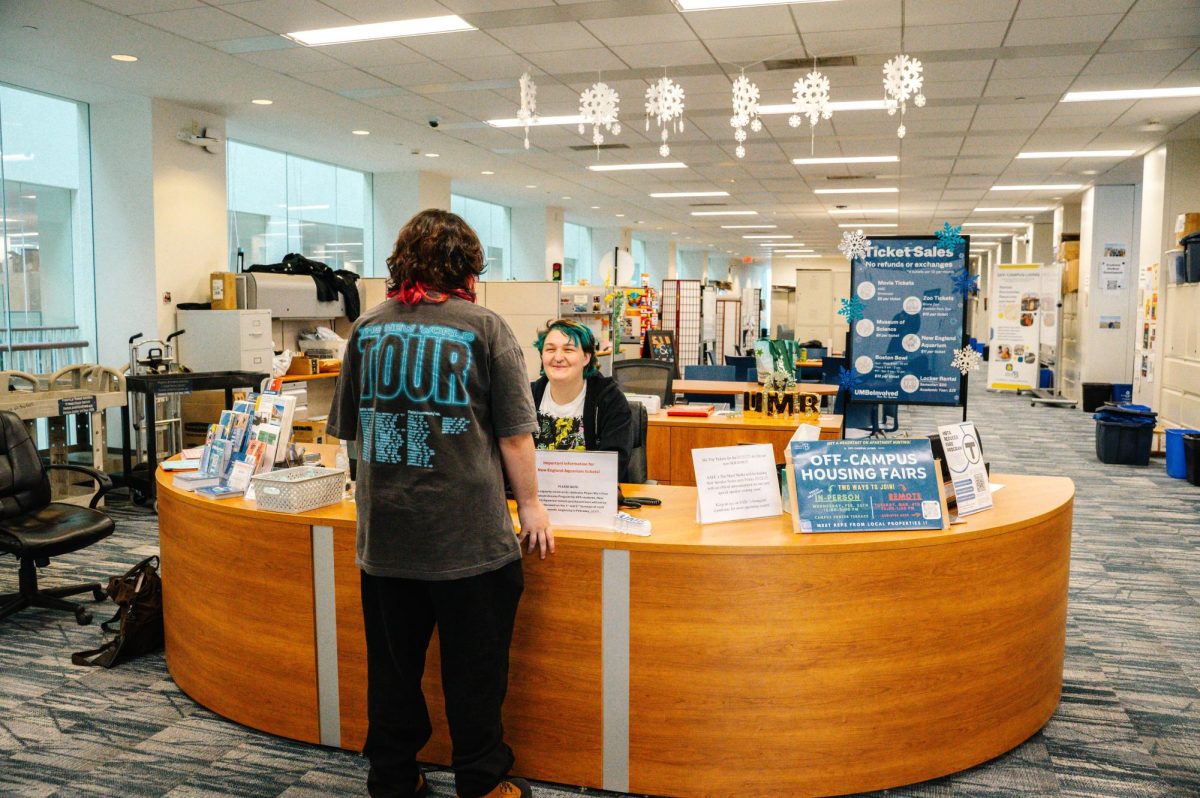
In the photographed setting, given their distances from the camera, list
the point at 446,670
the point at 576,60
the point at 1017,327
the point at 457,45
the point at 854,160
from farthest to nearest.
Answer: the point at 1017,327 < the point at 854,160 < the point at 576,60 < the point at 457,45 < the point at 446,670

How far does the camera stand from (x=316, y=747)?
291 cm

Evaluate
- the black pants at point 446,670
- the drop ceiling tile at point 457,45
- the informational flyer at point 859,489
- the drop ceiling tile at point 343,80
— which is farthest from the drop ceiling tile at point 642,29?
the black pants at point 446,670

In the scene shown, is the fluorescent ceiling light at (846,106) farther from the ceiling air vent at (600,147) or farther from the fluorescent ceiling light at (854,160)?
the fluorescent ceiling light at (854,160)

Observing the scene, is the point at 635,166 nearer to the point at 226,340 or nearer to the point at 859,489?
the point at 226,340

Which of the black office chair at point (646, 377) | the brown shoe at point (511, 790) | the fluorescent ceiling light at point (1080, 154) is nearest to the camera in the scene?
Answer: the brown shoe at point (511, 790)

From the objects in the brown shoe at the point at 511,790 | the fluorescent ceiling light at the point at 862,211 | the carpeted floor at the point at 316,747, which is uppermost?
the fluorescent ceiling light at the point at 862,211

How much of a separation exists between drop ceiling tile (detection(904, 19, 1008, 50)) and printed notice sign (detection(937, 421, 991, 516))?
3714mm

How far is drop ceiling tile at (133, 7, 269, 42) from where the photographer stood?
17.9 ft

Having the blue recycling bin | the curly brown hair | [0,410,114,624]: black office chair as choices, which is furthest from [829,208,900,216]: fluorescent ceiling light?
the curly brown hair

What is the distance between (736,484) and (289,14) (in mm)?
4405

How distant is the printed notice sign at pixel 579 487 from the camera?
102 inches

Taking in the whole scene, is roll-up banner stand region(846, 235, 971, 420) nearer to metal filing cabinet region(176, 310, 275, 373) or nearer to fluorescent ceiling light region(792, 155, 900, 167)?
metal filing cabinet region(176, 310, 275, 373)

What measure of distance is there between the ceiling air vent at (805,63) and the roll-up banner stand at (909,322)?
2.08 m

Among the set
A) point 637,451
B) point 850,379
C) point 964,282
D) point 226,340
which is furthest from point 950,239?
point 226,340
